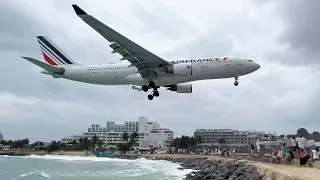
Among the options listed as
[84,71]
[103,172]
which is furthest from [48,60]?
[103,172]

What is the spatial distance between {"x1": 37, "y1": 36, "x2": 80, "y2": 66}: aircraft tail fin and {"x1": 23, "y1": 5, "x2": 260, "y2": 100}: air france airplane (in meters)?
1.49

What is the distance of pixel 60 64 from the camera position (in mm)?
42125

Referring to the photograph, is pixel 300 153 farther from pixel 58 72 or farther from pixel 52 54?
pixel 52 54

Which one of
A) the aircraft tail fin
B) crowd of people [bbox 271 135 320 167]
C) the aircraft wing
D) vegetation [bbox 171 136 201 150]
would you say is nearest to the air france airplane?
the aircraft wing

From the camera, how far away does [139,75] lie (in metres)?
37.1

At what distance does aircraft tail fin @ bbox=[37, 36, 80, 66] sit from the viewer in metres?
41.9

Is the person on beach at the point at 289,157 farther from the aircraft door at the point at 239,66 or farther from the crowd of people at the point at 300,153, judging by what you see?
the aircraft door at the point at 239,66

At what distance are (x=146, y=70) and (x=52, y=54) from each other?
12618mm

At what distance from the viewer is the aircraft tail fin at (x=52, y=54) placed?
4191 centimetres

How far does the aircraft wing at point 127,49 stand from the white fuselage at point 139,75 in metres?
1.22

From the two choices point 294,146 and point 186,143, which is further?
point 186,143

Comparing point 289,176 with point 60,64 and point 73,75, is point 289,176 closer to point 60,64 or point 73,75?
point 73,75

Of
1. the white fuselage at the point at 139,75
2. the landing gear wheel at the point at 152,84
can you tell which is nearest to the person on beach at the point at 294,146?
the white fuselage at the point at 139,75

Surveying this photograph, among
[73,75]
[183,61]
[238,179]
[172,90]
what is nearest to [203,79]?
[183,61]
